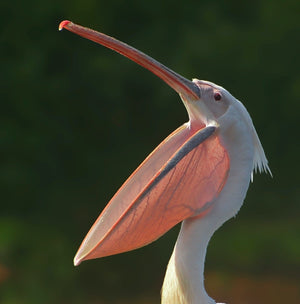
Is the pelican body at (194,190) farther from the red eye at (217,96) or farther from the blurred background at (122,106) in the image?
the blurred background at (122,106)

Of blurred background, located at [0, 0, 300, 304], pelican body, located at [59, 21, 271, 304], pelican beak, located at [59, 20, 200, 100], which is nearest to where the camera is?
pelican beak, located at [59, 20, 200, 100]

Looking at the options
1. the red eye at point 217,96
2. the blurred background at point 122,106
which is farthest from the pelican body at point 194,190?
the blurred background at point 122,106

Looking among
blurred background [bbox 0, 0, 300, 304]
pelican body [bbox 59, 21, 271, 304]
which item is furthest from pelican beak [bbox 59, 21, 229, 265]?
blurred background [bbox 0, 0, 300, 304]

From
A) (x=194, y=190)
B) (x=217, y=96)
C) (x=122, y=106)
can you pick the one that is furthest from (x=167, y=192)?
(x=122, y=106)

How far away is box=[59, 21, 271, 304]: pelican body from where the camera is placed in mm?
2365

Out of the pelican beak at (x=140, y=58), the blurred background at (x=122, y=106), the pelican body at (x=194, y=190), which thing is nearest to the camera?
the pelican beak at (x=140, y=58)

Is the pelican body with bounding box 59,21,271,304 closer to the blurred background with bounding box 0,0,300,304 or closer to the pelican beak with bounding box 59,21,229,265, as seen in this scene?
the pelican beak with bounding box 59,21,229,265

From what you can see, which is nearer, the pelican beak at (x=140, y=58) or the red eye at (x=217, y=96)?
the pelican beak at (x=140, y=58)

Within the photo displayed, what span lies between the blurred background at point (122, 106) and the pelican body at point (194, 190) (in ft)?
15.1

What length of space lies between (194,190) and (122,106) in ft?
17.7

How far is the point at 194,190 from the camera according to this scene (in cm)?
245

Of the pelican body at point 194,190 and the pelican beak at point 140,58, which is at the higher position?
the pelican beak at point 140,58

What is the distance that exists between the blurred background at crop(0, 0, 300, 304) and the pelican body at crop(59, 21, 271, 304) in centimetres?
461

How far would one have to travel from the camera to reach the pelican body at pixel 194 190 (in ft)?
7.76
